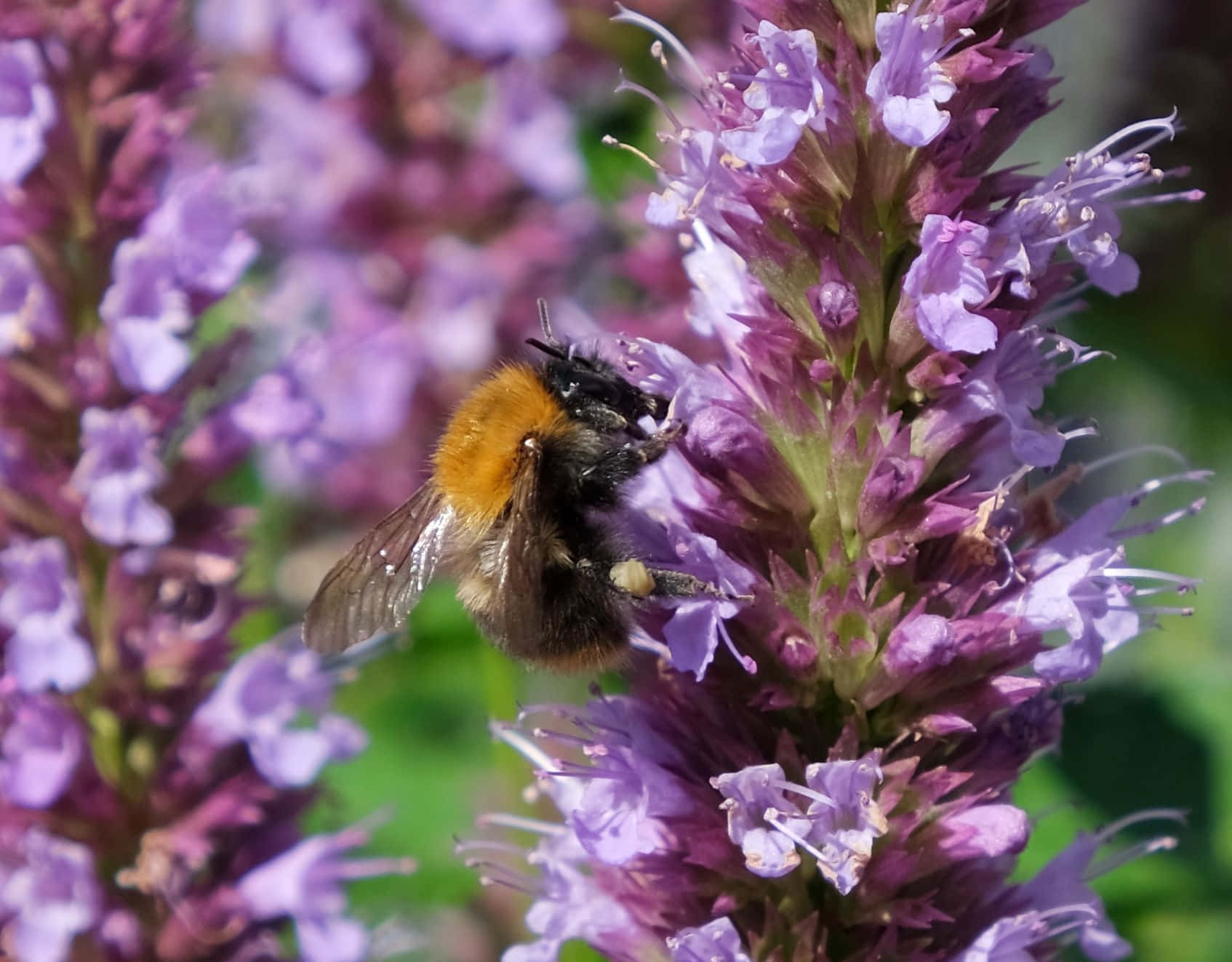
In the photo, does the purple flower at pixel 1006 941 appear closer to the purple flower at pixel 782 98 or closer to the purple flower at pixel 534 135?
the purple flower at pixel 782 98

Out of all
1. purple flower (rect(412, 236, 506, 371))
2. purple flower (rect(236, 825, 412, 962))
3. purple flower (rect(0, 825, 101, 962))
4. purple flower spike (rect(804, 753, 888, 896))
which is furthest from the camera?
purple flower (rect(412, 236, 506, 371))

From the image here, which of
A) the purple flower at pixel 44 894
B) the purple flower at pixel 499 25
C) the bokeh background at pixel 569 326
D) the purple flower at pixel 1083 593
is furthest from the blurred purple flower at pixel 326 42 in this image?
the purple flower at pixel 1083 593

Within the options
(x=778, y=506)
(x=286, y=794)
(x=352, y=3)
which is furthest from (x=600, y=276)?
(x=778, y=506)

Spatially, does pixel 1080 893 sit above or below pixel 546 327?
below

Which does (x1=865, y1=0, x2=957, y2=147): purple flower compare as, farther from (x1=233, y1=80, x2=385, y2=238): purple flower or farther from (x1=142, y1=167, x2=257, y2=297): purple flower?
(x1=233, y1=80, x2=385, y2=238): purple flower

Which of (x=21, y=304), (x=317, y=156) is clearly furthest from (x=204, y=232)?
(x=317, y=156)

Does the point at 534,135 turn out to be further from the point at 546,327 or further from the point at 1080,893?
the point at 1080,893

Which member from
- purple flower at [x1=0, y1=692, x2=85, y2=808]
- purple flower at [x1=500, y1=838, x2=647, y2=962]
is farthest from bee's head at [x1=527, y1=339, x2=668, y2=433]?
purple flower at [x1=0, y1=692, x2=85, y2=808]
